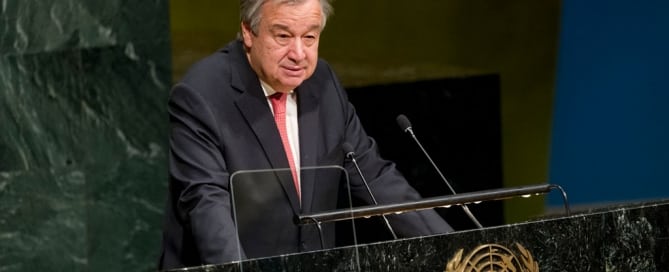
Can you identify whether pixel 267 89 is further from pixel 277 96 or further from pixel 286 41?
pixel 286 41

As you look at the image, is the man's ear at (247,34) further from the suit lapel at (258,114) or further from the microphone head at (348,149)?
the microphone head at (348,149)

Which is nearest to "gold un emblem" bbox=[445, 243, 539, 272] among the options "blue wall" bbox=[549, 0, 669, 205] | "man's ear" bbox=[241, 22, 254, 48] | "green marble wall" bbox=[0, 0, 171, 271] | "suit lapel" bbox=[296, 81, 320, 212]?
"suit lapel" bbox=[296, 81, 320, 212]

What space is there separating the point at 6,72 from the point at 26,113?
20 centimetres

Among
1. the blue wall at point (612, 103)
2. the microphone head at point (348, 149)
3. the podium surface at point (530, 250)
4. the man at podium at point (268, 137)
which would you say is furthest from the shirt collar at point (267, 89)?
the blue wall at point (612, 103)

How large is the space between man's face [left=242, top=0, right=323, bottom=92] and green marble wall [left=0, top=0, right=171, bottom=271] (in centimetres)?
219

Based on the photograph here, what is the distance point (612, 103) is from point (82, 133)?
2.57 metres

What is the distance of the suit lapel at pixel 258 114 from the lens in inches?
145

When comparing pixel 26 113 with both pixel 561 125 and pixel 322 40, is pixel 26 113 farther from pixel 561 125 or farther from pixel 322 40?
pixel 561 125

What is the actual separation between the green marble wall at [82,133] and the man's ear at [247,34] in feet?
7.12

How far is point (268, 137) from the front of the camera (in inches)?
145

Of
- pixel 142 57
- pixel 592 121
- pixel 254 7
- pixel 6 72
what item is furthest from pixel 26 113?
pixel 592 121

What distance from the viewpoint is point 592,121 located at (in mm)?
6523

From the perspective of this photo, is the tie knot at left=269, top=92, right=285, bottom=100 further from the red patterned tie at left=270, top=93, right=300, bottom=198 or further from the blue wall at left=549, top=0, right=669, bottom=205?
the blue wall at left=549, top=0, right=669, bottom=205

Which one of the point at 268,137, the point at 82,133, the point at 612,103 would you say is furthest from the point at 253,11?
the point at 612,103
